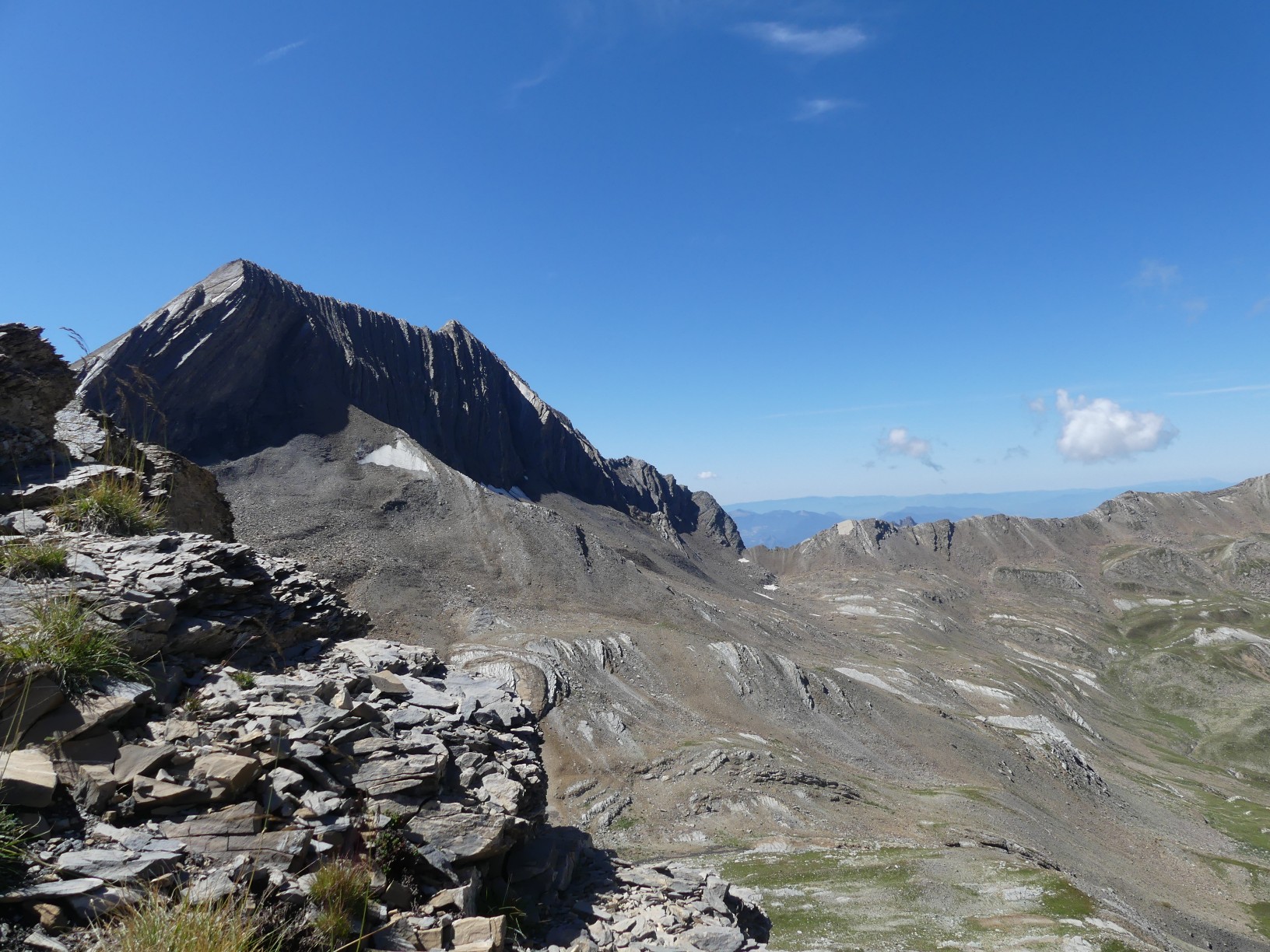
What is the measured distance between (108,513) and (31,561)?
10.6 ft

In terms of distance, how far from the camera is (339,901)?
7.03 meters

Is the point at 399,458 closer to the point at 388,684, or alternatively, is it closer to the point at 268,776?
the point at 388,684

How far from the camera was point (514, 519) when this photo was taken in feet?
284

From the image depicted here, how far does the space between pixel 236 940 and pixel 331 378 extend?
10977cm

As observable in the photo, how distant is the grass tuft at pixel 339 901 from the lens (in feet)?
22.4

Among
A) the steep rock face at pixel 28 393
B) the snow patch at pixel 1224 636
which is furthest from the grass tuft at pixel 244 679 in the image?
the snow patch at pixel 1224 636

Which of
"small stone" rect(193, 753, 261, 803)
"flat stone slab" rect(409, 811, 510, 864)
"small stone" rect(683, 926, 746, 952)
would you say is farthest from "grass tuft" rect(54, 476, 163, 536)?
"small stone" rect(683, 926, 746, 952)

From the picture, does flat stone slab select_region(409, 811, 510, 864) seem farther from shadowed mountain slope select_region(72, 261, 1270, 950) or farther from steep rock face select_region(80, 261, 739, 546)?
steep rock face select_region(80, 261, 739, 546)

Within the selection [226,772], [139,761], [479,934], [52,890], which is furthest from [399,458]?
[52,890]

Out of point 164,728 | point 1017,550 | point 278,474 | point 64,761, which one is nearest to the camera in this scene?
point 64,761

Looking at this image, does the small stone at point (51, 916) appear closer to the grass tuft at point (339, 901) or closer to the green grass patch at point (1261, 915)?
the grass tuft at point (339, 901)

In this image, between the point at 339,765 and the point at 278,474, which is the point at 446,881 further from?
the point at 278,474

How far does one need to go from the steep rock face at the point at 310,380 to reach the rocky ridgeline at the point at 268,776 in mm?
66951

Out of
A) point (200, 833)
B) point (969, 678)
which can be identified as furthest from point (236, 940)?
point (969, 678)
